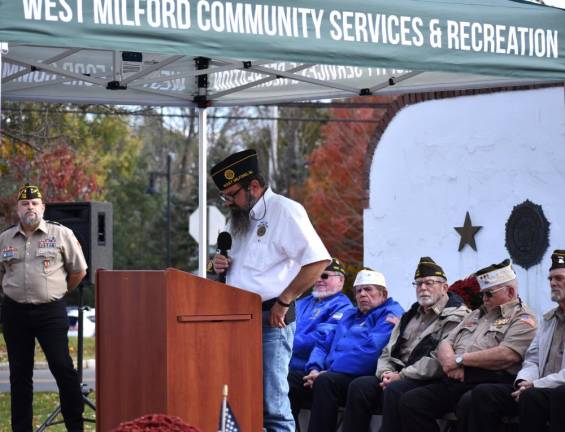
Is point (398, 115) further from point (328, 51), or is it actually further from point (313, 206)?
point (313, 206)

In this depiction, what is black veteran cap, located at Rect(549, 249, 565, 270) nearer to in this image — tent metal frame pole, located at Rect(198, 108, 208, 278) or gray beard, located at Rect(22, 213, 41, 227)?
tent metal frame pole, located at Rect(198, 108, 208, 278)

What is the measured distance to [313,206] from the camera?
40.2 meters

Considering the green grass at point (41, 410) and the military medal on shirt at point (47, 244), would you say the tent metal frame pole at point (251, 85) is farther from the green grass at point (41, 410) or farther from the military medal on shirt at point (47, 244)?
the green grass at point (41, 410)

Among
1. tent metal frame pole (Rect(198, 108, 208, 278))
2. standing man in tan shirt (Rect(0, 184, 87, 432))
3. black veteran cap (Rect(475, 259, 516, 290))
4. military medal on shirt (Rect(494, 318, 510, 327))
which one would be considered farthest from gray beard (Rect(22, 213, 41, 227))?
military medal on shirt (Rect(494, 318, 510, 327))

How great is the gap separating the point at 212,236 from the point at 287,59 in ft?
69.8

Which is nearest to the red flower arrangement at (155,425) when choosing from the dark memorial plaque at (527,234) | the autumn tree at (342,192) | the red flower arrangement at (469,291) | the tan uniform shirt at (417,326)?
the tan uniform shirt at (417,326)

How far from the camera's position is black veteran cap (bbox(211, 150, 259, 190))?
22.2 ft

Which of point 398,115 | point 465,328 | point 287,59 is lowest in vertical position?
point 465,328

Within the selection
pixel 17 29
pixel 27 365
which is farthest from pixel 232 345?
pixel 27 365

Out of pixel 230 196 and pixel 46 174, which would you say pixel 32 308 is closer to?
pixel 230 196

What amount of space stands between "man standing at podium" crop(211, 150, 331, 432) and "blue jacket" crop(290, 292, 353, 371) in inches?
106

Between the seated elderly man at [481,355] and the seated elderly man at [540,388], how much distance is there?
16 cm

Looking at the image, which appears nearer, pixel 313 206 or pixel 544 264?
pixel 544 264

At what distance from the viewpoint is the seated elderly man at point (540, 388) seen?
23.1 feet
